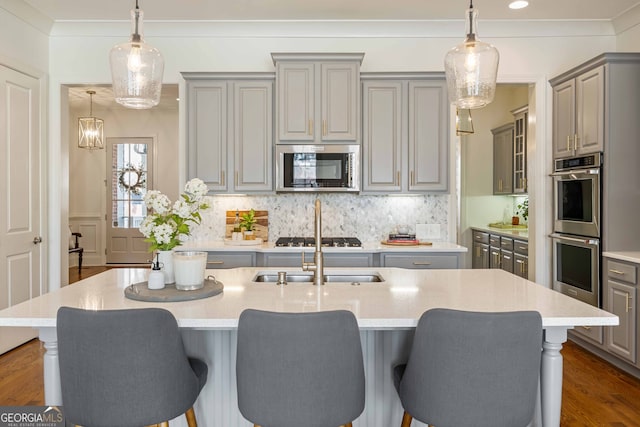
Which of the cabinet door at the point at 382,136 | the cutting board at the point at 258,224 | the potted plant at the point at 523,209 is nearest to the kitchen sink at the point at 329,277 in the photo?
the cabinet door at the point at 382,136

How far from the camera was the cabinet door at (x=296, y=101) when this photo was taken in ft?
12.8

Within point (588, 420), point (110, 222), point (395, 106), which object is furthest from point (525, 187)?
point (110, 222)

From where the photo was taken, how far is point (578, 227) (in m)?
3.69

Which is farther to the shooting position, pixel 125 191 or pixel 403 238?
pixel 125 191

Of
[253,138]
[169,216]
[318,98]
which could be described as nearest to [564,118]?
[318,98]

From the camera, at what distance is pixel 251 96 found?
4.02 meters

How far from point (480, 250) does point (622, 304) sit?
2848 mm

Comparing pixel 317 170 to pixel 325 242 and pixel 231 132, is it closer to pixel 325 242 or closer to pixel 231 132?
pixel 325 242

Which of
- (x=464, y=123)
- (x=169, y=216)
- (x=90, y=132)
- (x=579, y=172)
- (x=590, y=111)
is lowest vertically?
(x=169, y=216)

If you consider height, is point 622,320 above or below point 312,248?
below

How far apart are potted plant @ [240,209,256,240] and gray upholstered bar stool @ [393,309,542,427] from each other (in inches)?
109

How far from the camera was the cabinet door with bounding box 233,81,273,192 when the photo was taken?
13.2 feet

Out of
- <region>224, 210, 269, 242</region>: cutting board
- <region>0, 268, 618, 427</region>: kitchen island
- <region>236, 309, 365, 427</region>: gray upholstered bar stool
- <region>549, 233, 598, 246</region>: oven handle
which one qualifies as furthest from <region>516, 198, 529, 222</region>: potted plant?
<region>236, 309, 365, 427</region>: gray upholstered bar stool

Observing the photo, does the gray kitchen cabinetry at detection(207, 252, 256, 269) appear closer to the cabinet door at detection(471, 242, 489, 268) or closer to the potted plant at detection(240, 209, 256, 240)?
the potted plant at detection(240, 209, 256, 240)
